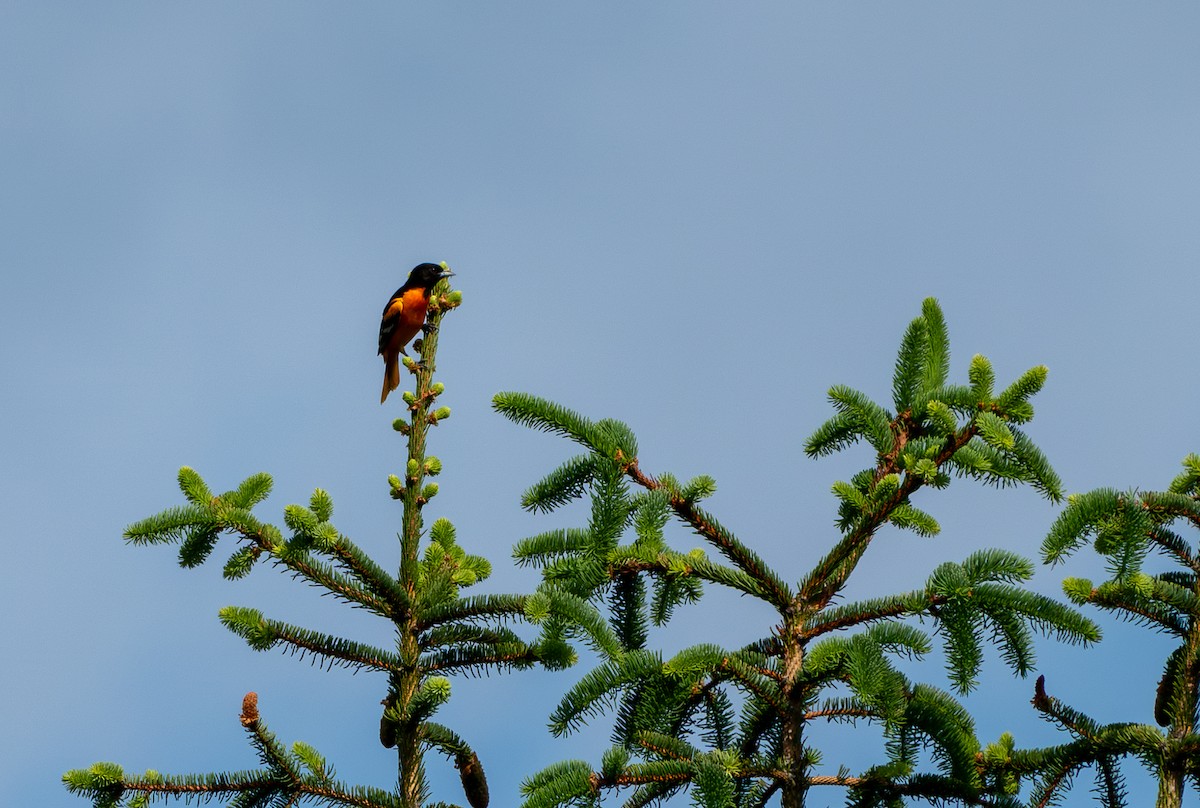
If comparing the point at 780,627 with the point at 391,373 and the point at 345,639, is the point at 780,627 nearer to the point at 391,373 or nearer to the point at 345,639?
the point at 345,639

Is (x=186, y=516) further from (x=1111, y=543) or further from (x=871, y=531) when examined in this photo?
(x=1111, y=543)

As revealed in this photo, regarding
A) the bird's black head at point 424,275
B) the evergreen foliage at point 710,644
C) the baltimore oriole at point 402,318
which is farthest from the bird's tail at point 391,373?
the evergreen foliage at point 710,644

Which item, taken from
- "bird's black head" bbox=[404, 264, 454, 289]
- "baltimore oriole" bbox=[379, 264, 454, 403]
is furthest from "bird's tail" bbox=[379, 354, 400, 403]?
"bird's black head" bbox=[404, 264, 454, 289]

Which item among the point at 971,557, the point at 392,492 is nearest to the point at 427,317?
the point at 392,492

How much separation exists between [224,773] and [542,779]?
1.22 m

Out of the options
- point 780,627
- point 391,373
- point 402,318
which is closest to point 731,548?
point 780,627

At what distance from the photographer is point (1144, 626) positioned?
5.68m

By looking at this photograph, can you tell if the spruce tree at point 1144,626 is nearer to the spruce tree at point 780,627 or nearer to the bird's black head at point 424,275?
the spruce tree at point 780,627

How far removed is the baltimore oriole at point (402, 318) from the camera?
7664 mm

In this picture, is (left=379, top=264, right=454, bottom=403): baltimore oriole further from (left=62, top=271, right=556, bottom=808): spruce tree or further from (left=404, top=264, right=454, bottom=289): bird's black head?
(left=62, top=271, right=556, bottom=808): spruce tree

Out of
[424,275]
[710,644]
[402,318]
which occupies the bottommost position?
[710,644]

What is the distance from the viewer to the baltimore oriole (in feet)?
25.1

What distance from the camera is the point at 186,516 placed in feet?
17.8

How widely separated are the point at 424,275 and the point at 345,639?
8.66ft
